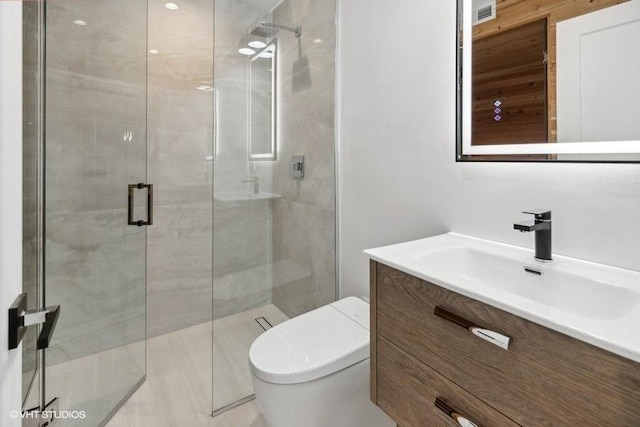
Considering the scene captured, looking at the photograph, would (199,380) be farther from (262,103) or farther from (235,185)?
(262,103)

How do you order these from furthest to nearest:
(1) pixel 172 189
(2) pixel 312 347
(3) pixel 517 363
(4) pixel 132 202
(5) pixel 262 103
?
(1) pixel 172 189
(5) pixel 262 103
(4) pixel 132 202
(2) pixel 312 347
(3) pixel 517 363

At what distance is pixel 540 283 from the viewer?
95cm

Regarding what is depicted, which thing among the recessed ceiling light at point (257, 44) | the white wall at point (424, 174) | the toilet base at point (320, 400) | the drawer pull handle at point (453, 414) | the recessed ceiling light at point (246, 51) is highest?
the recessed ceiling light at point (257, 44)

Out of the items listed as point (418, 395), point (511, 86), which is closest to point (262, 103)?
point (511, 86)

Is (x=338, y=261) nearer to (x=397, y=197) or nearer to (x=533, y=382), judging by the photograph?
(x=397, y=197)

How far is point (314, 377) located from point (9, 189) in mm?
1019

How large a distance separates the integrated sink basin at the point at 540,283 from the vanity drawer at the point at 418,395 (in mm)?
260

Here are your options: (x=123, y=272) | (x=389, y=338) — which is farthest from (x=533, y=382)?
(x=123, y=272)

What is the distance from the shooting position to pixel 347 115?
1.85 m

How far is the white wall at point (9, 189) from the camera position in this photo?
0.52 meters

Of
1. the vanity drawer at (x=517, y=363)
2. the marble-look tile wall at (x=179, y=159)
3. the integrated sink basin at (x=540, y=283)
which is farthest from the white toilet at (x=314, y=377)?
the marble-look tile wall at (x=179, y=159)

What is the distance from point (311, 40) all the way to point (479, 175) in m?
1.36

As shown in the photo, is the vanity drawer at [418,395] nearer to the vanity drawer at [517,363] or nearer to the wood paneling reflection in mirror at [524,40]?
the vanity drawer at [517,363]

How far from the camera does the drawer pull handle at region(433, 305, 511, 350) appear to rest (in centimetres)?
70
